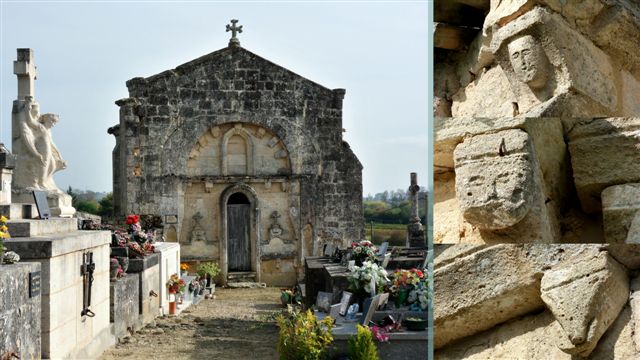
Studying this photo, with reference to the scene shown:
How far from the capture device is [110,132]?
22.3 m

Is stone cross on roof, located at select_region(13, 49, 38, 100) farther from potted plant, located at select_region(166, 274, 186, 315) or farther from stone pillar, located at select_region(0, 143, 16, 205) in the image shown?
potted plant, located at select_region(166, 274, 186, 315)

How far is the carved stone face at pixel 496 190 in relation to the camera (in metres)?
1.44

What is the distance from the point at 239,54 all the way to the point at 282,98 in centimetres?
169

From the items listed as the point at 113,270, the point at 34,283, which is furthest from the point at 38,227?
the point at 113,270

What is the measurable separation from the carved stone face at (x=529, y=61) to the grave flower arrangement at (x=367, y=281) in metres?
7.62

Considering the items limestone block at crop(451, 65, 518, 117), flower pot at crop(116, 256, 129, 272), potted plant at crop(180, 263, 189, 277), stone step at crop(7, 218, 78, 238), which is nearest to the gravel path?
potted plant at crop(180, 263, 189, 277)

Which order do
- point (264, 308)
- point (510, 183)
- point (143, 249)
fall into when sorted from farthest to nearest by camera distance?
point (264, 308) < point (143, 249) < point (510, 183)

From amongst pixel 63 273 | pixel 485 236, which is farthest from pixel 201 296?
pixel 485 236

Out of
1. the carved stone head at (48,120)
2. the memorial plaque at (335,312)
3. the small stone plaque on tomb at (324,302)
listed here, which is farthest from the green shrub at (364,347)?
the carved stone head at (48,120)

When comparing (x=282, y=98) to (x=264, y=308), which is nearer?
(x=264, y=308)

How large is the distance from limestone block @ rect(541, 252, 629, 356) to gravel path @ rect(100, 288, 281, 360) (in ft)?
29.9

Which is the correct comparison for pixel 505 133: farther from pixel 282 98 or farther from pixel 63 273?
pixel 282 98

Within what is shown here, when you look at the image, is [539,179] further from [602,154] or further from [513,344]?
[513,344]

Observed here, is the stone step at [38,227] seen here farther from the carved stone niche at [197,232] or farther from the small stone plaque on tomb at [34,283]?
the carved stone niche at [197,232]
